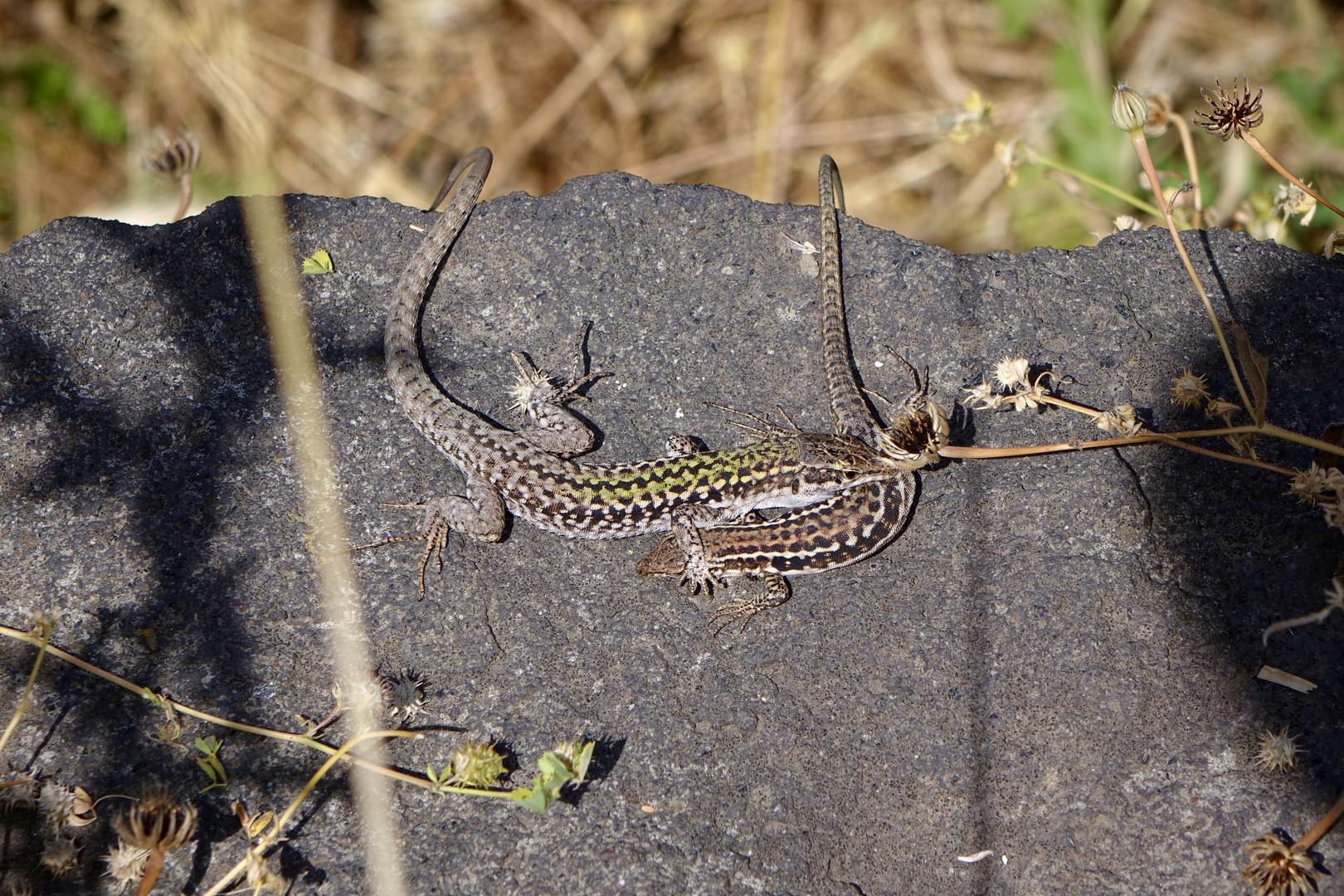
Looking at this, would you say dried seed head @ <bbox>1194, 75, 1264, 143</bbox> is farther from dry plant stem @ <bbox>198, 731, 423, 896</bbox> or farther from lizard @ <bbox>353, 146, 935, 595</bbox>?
dry plant stem @ <bbox>198, 731, 423, 896</bbox>

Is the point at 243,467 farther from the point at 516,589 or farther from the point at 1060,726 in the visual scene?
the point at 1060,726

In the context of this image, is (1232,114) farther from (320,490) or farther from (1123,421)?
(320,490)

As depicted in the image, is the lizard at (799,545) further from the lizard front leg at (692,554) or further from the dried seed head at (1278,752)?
the dried seed head at (1278,752)

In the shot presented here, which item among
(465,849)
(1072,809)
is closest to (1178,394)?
(1072,809)

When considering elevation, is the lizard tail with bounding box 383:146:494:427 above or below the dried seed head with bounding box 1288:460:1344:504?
above

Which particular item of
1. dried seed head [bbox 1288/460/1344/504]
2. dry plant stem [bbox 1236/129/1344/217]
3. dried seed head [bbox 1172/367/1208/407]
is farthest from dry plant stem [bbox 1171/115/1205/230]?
dried seed head [bbox 1288/460/1344/504]
